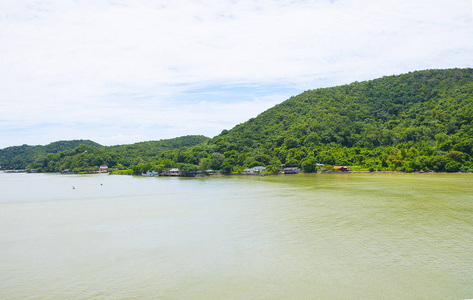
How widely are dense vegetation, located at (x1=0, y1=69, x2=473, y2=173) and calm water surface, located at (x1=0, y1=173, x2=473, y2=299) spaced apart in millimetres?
31174

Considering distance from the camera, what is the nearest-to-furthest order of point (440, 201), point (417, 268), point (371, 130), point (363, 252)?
point (417, 268), point (363, 252), point (440, 201), point (371, 130)

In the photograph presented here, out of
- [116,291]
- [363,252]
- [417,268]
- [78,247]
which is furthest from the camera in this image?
[78,247]

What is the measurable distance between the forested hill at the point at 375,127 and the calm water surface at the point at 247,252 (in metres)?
29.4

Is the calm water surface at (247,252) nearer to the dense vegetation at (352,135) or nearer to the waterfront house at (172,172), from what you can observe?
the dense vegetation at (352,135)

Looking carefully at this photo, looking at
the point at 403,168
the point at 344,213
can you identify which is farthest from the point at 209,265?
the point at 403,168

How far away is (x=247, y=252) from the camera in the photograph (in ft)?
32.3

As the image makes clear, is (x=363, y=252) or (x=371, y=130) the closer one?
(x=363, y=252)

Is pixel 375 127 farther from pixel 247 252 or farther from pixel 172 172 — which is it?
pixel 247 252

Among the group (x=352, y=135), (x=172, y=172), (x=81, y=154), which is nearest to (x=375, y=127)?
(x=352, y=135)

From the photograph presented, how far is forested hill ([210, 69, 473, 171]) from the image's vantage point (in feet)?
143

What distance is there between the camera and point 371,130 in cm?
5853

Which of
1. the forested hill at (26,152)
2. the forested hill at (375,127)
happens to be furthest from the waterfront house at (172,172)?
the forested hill at (26,152)

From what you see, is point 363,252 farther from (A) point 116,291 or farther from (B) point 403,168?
(B) point 403,168

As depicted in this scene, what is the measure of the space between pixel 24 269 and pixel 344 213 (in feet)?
40.0
